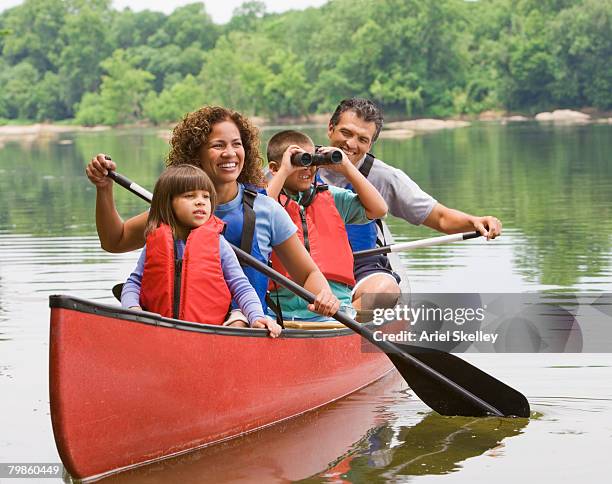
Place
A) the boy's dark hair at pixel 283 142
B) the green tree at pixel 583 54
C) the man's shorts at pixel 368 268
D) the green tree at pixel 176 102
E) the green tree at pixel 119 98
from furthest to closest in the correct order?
1. the green tree at pixel 119 98
2. the green tree at pixel 176 102
3. the green tree at pixel 583 54
4. the man's shorts at pixel 368 268
5. the boy's dark hair at pixel 283 142

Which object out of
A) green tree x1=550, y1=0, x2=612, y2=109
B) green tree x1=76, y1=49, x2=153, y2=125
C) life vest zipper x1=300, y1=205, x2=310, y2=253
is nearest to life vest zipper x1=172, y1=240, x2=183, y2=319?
life vest zipper x1=300, y1=205, x2=310, y2=253

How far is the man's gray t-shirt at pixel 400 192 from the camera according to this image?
6770 millimetres

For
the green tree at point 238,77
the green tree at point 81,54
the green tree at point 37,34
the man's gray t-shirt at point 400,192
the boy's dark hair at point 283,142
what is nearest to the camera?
the boy's dark hair at point 283,142

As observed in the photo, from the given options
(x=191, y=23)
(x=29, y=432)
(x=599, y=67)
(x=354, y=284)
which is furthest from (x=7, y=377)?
(x=191, y=23)

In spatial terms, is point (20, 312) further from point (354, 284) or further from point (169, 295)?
point (169, 295)

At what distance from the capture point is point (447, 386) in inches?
243

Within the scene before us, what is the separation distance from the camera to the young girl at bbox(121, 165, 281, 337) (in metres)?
5.14

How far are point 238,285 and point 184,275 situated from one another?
26 centimetres

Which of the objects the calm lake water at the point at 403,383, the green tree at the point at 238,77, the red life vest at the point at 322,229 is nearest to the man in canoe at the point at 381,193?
the red life vest at the point at 322,229

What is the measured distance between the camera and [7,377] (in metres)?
7.02

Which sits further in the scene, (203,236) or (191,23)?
(191,23)

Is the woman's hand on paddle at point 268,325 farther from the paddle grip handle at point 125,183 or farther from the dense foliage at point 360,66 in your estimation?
the dense foliage at point 360,66

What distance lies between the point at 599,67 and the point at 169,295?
3075 inches

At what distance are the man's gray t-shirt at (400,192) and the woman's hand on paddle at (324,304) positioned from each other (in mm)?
1404
